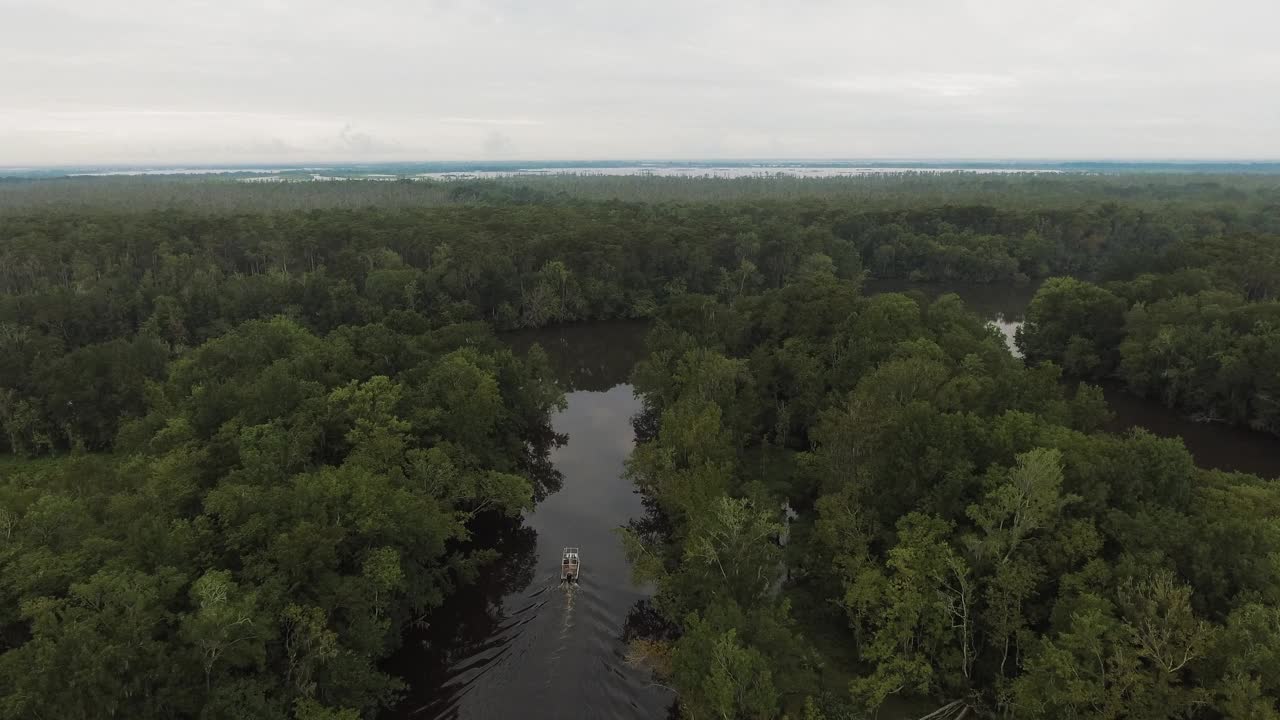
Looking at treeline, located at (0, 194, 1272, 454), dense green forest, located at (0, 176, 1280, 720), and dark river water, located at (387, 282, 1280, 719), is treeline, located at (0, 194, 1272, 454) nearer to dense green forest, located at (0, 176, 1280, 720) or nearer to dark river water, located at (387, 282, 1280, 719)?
dense green forest, located at (0, 176, 1280, 720)

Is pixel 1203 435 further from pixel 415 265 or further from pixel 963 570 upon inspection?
pixel 415 265

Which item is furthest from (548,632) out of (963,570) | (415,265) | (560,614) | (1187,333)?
(415,265)

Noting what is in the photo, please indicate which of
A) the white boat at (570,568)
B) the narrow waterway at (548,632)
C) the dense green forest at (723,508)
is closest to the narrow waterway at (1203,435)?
the dense green forest at (723,508)

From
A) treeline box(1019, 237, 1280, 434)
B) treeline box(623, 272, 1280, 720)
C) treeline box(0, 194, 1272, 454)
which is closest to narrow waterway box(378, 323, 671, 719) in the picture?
treeline box(623, 272, 1280, 720)

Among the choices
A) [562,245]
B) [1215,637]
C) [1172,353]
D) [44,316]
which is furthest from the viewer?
[562,245]

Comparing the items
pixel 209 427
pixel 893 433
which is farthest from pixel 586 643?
pixel 209 427

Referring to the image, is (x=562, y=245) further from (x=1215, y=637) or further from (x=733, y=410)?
(x=1215, y=637)

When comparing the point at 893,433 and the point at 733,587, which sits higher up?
the point at 893,433
